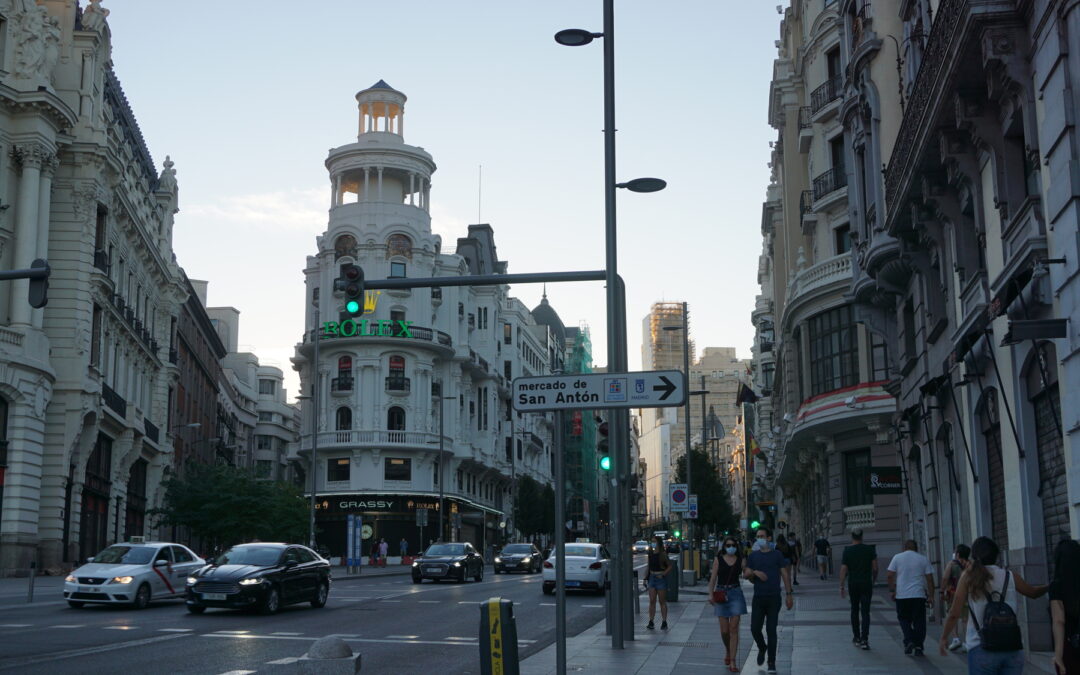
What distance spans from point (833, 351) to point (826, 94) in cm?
845

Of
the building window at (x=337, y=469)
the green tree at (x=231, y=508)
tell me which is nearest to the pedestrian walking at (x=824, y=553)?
the green tree at (x=231, y=508)

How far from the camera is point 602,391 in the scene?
10688mm

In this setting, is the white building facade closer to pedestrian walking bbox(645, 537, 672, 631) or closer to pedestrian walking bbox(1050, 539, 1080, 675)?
pedestrian walking bbox(645, 537, 672, 631)

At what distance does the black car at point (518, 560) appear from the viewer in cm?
4884

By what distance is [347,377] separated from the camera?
75562 mm

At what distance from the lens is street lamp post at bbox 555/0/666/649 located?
52.1ft

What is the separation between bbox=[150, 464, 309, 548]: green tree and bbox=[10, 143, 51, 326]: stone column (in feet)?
45.1

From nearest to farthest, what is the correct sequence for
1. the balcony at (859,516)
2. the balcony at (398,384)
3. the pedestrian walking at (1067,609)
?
the pedestrian walking at (1067,609) → the balcony at (859,516) → the balcony at (398,384)

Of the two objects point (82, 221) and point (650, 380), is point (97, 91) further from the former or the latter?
point (650, 380)

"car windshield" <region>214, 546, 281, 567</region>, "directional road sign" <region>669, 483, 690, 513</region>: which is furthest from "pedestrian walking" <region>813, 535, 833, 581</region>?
"car windshield" <region>214, 546, 281, 567</region>

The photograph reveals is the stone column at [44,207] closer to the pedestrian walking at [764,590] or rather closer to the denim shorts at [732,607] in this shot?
the denim shorts at [732,607]

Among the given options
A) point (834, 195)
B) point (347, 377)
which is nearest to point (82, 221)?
point (834, 195)

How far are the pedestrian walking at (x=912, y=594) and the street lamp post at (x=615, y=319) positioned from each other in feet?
12.0

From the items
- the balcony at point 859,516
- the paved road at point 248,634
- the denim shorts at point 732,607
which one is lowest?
the paved road at point 248,634
